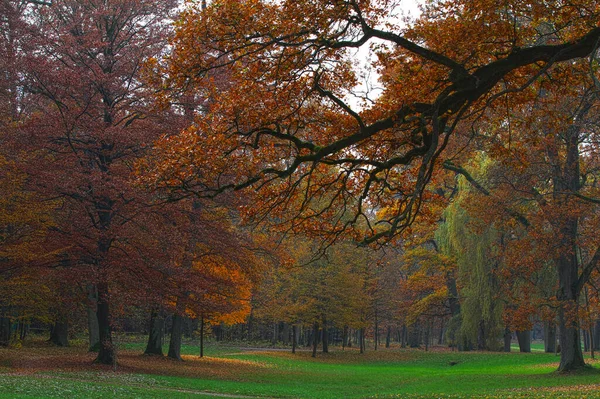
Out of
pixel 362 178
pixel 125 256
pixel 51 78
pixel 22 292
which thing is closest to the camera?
pixel 362 178

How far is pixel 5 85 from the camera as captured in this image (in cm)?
1908

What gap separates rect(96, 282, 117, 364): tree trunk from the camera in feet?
66.7

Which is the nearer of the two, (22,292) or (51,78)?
(51,78)

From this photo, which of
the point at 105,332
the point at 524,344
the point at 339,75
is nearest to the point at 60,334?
the point at 105,332

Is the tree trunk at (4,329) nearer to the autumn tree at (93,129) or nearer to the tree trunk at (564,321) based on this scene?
the autumn tree at (93,129)

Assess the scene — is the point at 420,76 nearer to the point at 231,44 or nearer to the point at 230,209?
the point at 231,44

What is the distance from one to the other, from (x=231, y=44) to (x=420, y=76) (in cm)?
353

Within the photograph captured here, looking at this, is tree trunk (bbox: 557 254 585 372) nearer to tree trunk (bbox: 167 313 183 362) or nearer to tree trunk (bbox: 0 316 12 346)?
tree trunk (bbox: 167 313 183 362)

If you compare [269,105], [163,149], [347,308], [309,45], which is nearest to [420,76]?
[309,45]

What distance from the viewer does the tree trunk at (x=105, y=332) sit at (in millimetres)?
20328

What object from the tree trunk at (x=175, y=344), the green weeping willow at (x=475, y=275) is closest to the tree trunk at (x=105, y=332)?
the tree trunk at (x=175, y=344)

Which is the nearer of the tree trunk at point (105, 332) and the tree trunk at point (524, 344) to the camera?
the tree trunk at point (105, 332)

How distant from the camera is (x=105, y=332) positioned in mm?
20766

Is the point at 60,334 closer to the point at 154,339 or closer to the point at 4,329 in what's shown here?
the point at 4,329
